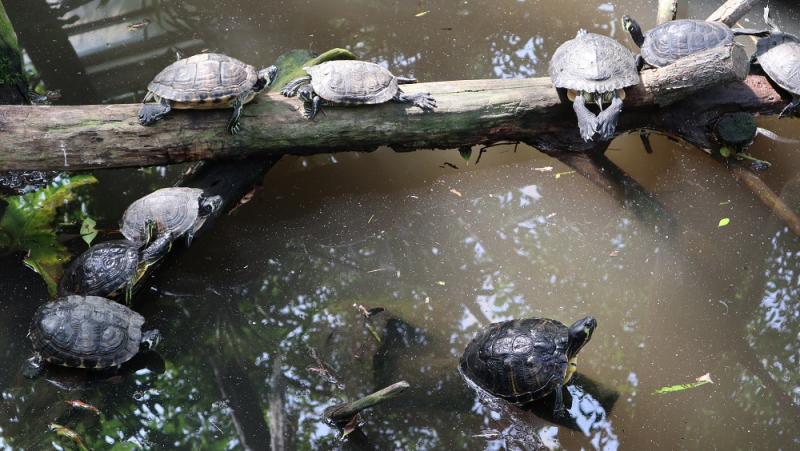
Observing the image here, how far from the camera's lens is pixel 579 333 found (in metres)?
→ 3.53

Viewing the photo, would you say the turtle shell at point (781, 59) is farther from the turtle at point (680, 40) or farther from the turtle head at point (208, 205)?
the turtle head at point (208, 205)

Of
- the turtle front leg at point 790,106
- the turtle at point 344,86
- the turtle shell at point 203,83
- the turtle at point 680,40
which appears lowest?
the turtle front leg at point 790,106

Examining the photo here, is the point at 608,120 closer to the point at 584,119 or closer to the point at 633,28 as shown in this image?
the point at 584,119

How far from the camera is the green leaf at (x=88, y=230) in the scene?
4.53 metres

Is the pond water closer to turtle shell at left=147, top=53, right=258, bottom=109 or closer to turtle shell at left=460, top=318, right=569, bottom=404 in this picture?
turtle shell at left=460, top=318, right=569, bottom=404

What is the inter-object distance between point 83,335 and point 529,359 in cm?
265

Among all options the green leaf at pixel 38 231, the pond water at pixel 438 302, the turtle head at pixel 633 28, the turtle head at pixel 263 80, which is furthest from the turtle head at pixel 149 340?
the turtle head at pixel 633 28

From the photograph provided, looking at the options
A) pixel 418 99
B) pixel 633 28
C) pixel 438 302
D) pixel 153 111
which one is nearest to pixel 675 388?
pixel 438 302

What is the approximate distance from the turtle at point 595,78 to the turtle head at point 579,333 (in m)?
1.55

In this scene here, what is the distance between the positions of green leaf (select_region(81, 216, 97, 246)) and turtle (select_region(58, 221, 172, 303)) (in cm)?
42

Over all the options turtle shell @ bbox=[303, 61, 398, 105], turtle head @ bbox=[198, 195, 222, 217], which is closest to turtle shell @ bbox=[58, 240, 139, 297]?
turtle head @ bbox=[198, 195, 222, 217]

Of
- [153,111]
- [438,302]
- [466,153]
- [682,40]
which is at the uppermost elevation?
[153,111]

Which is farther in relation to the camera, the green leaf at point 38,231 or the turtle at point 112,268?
the green leaf at point 38,231

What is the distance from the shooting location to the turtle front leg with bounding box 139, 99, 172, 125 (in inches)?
166
